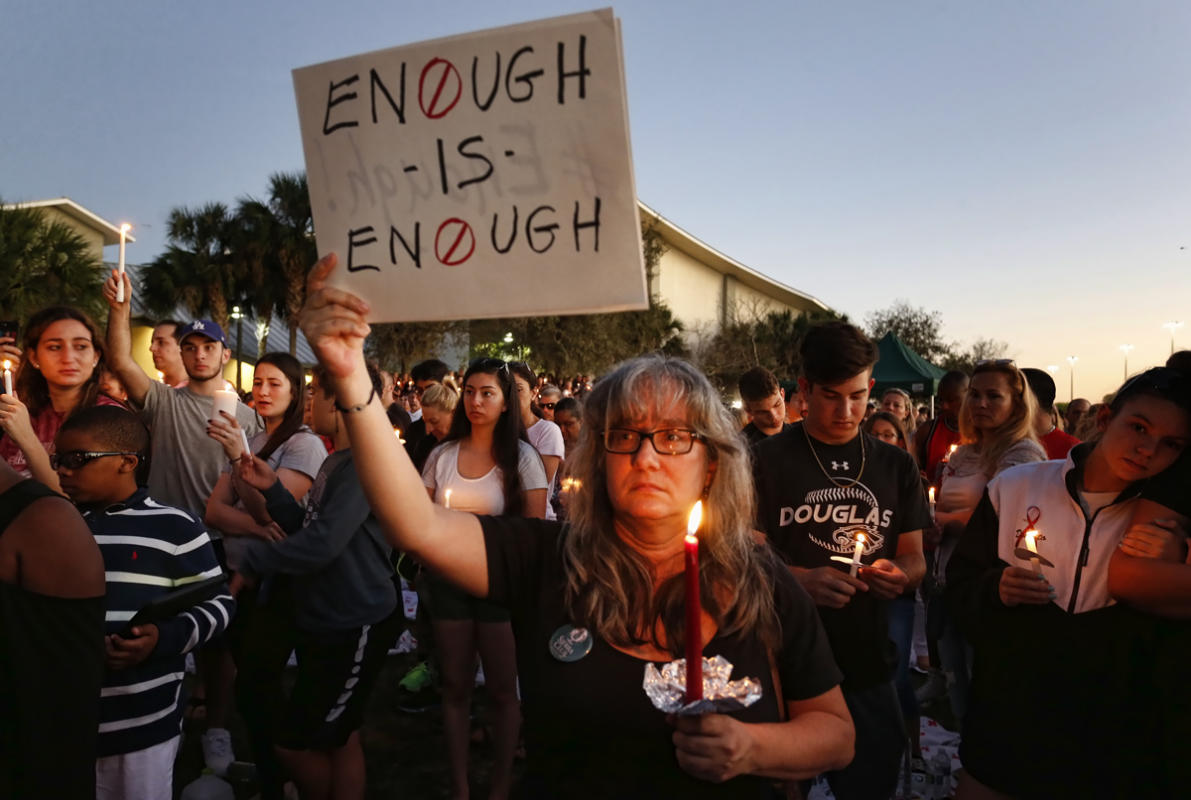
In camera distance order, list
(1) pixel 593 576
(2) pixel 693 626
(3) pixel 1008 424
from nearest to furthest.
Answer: (2) pixel 693 626
(1) pixel 593 576
(3) pixel 1008 424

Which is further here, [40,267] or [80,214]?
[80,214]

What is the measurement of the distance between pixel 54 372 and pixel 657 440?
3.57 m

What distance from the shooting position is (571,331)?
34.0 metres

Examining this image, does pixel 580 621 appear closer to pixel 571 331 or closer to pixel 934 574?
pixel 934 574

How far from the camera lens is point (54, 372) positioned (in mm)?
3752

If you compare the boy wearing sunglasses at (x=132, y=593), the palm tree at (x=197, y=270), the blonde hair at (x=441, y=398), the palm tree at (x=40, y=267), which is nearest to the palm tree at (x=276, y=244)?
the palm tree at (x=197, y=270)

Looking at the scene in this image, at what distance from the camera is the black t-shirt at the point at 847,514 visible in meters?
2.93

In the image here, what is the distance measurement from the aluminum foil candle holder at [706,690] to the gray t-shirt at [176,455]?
12.1 ft

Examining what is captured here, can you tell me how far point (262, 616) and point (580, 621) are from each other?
2.23m

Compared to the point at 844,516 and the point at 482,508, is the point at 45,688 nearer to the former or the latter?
the point at 482,508

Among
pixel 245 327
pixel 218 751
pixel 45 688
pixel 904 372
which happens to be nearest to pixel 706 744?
pixel 45 688

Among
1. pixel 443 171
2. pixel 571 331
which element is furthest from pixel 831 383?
pixel 571 331

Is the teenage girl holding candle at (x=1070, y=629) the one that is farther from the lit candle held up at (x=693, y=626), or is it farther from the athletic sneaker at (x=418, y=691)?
the athletic sneaker at (x=418, y=691)

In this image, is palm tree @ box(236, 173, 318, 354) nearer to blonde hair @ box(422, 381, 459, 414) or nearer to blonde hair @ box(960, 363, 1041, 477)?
blonde hair @ box(422, 381, 459, 414)
